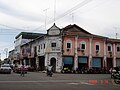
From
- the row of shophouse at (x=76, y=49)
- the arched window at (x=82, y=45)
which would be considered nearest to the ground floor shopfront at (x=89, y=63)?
the row of shophouse at (x=76, y=49)

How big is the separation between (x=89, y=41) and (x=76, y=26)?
19.3 ft

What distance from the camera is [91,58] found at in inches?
2106

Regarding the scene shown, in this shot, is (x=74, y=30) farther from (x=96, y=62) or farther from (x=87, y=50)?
(x=96, y=62)

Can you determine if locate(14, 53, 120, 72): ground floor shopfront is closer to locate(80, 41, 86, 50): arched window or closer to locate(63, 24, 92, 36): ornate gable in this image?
locate(80, 41, 86, 50): arched window

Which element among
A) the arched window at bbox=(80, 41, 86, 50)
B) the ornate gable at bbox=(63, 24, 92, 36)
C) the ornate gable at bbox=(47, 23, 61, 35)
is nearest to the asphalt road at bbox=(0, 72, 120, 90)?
the arched window at bbox=(80, 41, 86, 50)

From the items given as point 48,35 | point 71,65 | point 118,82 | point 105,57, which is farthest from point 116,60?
point 118,82

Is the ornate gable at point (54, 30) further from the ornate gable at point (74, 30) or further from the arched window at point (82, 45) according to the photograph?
the arched window at point (82, 45)

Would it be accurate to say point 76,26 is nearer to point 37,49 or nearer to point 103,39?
point 103,39

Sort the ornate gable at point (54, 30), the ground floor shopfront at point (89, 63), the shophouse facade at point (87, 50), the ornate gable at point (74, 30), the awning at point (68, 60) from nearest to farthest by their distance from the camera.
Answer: the awning at point (68, 60) < the ground floor shopfront at point (89, 63) < the shophouse facade at point (87, 50) < the ornate gable at point (54, 30) < the ornate gable at point (74, 30)

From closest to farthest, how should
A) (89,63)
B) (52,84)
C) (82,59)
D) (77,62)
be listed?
1. (52,84)
2. (77,62)
3. (82,59)
4. (89,63)

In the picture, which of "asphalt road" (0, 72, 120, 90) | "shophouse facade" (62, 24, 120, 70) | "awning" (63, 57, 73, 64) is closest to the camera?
"asphalt road" (0, 72, 120, 90)

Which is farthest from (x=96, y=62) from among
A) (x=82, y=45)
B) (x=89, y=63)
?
(x=82, y=45)

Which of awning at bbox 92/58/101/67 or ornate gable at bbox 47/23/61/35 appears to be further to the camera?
awning at bbox 92/58/101/67

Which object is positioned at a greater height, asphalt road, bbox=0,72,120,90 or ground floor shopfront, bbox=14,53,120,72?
ground floor shopfront, bbox=14,53,120,72
